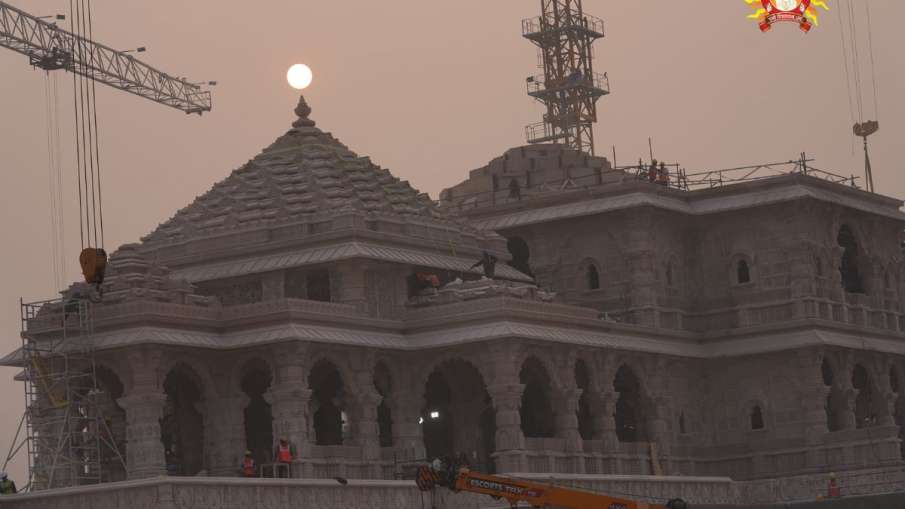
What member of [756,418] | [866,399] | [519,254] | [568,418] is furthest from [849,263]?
[568,418]

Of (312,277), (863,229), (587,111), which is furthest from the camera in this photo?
(587,111)

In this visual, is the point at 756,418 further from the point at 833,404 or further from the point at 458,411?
the point at 458,411

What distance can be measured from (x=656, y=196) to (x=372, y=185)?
1313 cm

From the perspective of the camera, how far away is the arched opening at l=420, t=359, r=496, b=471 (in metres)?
94.2

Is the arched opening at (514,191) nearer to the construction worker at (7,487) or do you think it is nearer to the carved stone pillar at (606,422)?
the carved stone pillar at (606,422)

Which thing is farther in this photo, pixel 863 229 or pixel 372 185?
pixel 863 229

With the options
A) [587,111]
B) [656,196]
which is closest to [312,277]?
[656,196]

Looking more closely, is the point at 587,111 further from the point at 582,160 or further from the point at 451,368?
the point at 451,368

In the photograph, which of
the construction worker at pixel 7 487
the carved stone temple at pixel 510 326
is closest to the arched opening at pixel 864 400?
the carved stone temple at pixel 510 326

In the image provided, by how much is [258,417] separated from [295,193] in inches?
407

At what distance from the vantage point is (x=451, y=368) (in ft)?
309

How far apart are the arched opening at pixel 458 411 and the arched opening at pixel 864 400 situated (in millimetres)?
19448

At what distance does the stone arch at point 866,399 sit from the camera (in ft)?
347

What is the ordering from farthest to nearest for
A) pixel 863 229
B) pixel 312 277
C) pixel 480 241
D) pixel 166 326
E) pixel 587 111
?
pixel 587 111 → pixel 863 229 → pixel 480 241 → pixel 312 277 → pixel 166 326
